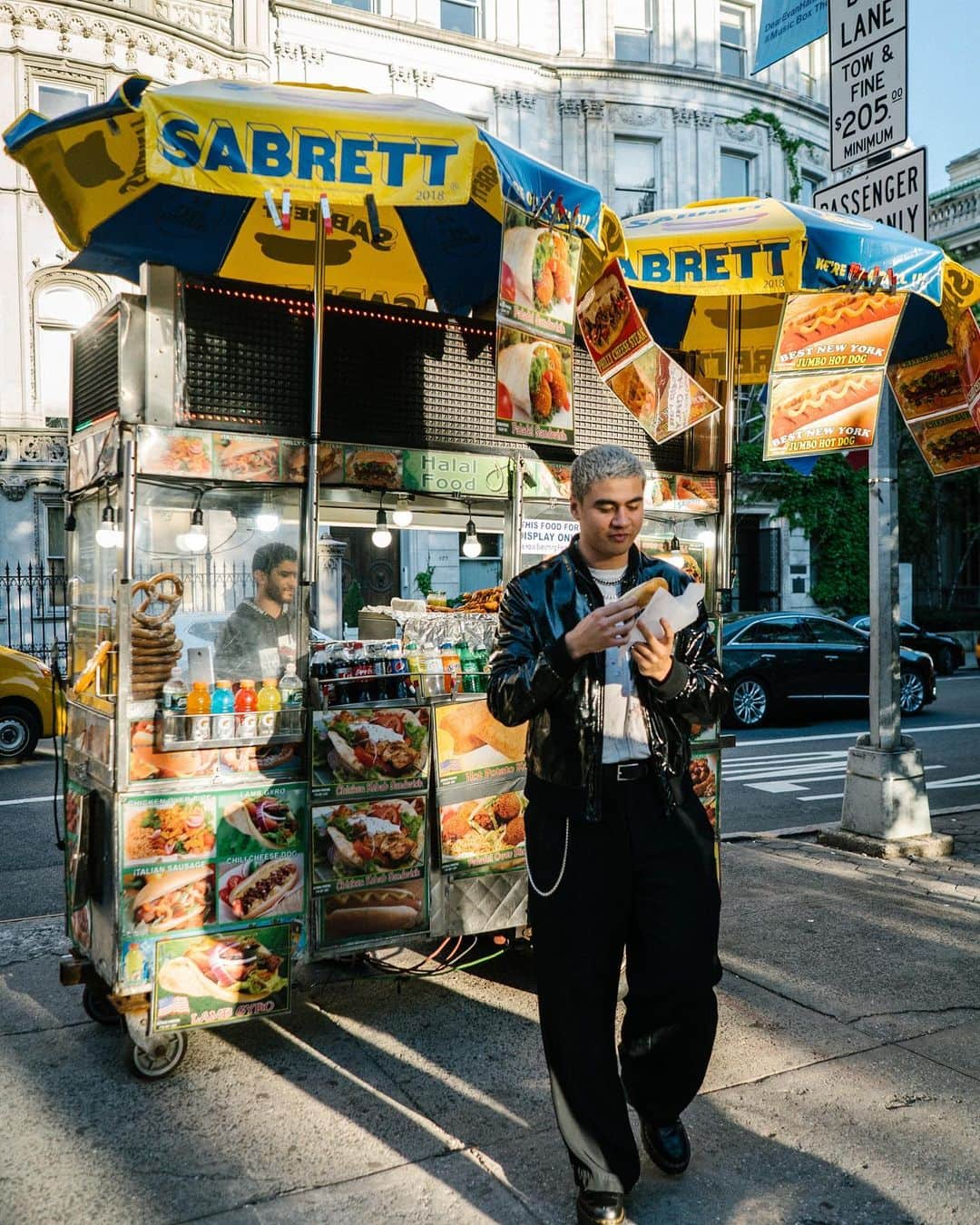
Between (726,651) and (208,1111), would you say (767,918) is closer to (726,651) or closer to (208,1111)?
(208,1111)

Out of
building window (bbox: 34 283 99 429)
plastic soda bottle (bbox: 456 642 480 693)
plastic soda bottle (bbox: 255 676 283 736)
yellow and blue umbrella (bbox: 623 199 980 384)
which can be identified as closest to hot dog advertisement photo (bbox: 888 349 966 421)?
yellow and blue umbrella (bbox: 623 199 980 384)

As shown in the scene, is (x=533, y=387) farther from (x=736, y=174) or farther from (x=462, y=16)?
(x=736, y=174)

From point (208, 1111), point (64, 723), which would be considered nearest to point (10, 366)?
point (64, 723)

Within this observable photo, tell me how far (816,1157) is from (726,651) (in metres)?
11.1

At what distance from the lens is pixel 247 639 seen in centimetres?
418

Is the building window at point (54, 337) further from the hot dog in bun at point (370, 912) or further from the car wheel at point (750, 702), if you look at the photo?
the hot dog in bun at point (370, 912)

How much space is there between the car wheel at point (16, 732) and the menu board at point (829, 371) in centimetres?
915

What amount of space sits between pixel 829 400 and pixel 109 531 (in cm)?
379

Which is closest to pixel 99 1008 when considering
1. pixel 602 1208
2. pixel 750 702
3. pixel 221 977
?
pixel 221 977

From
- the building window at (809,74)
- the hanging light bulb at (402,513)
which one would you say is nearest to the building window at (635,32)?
the building window at (809,74)

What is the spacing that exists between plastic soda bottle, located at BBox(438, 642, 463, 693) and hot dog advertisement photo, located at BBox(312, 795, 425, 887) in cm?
48

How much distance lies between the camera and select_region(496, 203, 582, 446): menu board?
408cm

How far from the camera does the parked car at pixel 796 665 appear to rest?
1388 cm

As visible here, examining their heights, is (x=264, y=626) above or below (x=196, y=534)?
below
